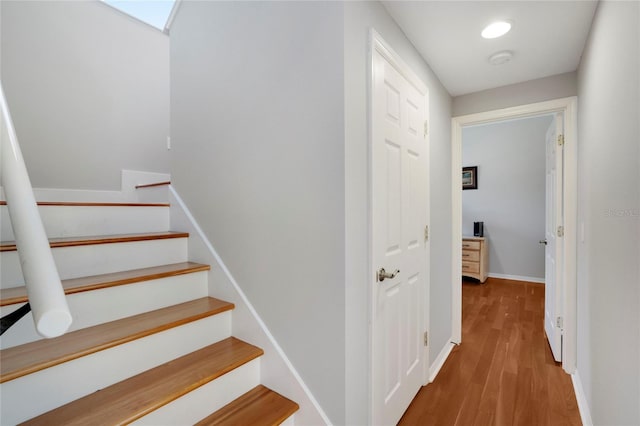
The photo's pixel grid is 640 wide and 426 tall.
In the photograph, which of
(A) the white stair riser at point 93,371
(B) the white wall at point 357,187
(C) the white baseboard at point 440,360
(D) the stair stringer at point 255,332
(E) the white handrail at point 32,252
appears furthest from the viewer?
(C) the white baseboard at point 440,360

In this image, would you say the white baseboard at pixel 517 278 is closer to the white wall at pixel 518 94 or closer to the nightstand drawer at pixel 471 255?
the nightstand drawer at pixel 471 255

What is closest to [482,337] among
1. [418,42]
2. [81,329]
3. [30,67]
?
[418,42]

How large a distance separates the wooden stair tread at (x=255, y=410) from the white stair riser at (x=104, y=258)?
0.92m

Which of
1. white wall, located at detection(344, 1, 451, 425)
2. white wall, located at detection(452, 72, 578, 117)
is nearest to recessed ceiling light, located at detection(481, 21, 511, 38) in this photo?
white wall, located at detection(344, 1, 451, 425)

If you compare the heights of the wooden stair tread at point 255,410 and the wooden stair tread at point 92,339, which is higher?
the wooden stair tread at point 92,339

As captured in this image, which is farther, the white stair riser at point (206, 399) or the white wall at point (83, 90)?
the white wall at point (83, 90)

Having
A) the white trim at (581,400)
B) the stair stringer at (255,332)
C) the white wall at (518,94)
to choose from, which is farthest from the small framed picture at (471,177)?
the stair stringer at (255,332)

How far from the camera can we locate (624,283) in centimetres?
107

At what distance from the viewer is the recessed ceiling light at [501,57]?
1.91 m

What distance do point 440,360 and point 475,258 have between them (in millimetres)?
2854

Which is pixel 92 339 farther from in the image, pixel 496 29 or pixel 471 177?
pixel 471 177

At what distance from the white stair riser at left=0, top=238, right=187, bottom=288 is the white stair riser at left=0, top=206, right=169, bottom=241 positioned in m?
0.34

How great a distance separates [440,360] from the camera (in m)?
2.28

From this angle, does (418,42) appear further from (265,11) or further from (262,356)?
(262,356)
